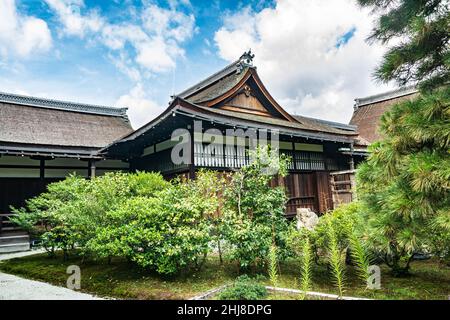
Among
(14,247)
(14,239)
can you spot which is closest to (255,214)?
(14,247)

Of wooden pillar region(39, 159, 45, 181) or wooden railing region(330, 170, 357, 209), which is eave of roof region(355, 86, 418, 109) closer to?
wooden railing region(330, 170, 357, 209)

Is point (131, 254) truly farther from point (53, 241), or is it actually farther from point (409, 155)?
point (409, 155)

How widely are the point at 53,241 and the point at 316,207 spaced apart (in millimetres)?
9711

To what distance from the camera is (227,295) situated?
4.24 metres

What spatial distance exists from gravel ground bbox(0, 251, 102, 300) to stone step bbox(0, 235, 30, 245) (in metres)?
4.18

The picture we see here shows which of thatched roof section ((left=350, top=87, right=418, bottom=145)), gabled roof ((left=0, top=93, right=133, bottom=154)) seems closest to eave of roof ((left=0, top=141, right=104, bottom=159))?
gabled roof ((left=0, top=93, right=133, bottom=154))

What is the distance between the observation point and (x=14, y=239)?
1032 cm

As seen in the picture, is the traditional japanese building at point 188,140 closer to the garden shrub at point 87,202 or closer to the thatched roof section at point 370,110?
the garden shrub at point 87,202

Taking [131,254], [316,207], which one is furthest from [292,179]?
[131,254]

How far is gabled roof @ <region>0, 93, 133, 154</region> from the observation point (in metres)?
14.0

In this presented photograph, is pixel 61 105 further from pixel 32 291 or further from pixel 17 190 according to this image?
pixel 32 291

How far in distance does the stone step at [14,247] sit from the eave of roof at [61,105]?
9.59 meters

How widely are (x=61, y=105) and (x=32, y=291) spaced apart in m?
14.8
